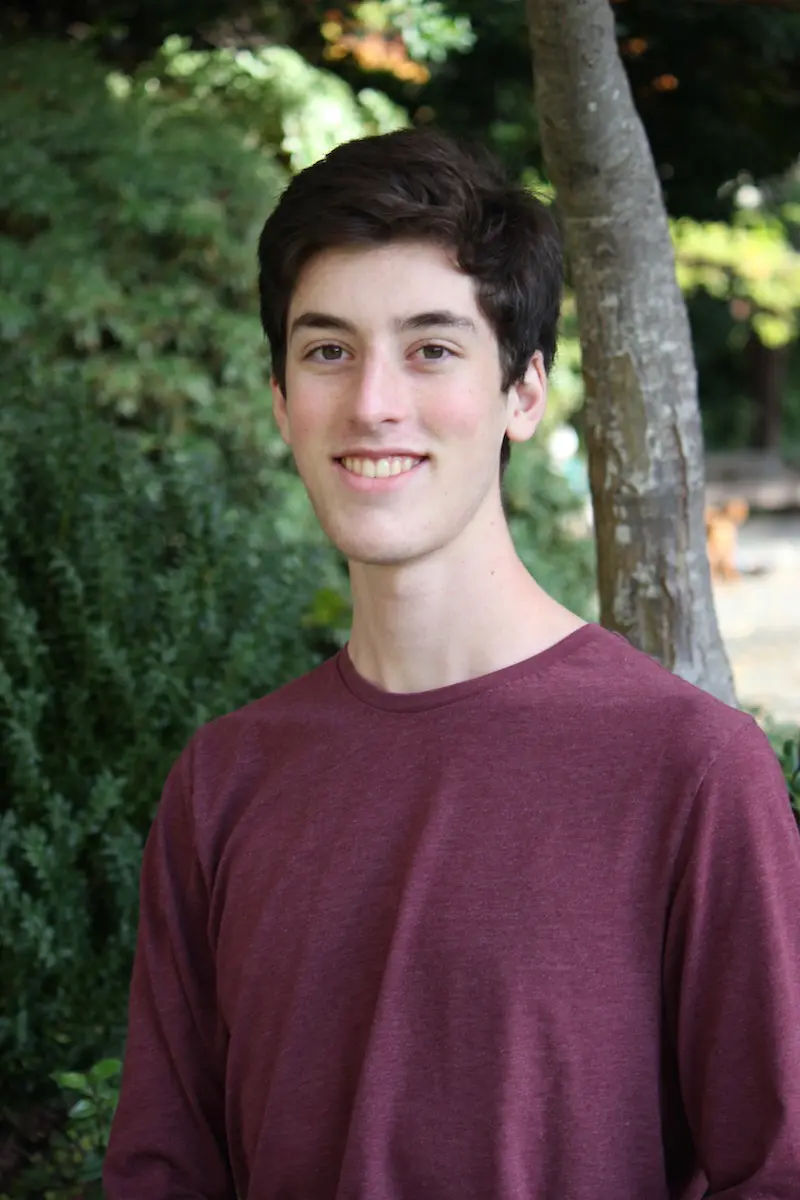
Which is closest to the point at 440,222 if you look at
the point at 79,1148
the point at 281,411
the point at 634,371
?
the point at 281,411

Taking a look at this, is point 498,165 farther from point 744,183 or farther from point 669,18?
point 744,183

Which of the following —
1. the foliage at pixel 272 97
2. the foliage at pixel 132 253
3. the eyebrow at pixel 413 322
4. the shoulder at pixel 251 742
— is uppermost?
the foliage at pixel 272 97

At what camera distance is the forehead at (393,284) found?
1.69 meters

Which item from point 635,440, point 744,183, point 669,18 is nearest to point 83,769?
point 635,440

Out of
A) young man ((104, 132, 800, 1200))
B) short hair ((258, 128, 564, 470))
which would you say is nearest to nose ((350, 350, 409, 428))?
young man ((104, 132, 800, 1200))

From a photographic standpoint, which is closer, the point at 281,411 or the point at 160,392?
the point at 281,411

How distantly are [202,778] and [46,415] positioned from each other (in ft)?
6.38

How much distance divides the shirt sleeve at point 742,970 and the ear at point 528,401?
0.51 metres

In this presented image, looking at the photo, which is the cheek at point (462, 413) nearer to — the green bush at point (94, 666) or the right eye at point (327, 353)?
the right eye at point (327, 353)

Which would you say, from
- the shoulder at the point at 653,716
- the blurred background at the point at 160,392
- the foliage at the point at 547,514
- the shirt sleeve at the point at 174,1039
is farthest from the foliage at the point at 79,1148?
the foliage at the point at 547,514

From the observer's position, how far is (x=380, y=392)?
1.68 meters

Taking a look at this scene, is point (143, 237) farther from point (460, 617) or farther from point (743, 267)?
point (743, 267)

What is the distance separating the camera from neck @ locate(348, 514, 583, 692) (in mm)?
1733

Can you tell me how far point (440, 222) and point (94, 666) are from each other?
1.73 meters
